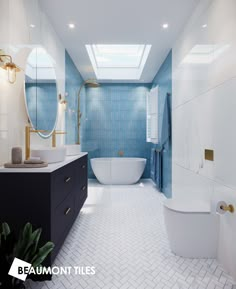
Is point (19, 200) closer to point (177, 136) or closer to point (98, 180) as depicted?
point (177, 136)

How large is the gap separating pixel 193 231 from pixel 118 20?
8.72 feet

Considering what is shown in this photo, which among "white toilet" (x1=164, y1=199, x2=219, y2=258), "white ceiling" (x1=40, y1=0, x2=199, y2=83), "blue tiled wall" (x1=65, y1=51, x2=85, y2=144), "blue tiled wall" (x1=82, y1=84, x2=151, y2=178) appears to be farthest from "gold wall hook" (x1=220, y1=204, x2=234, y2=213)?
"blue tiled wall" (x1=82, y1=84, x2=151, y2=178)

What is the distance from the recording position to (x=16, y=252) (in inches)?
56.0

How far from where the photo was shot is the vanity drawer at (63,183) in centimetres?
177

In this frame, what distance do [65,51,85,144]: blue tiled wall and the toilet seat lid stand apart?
7.06ft

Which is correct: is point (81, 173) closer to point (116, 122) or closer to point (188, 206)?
point (188, 206)

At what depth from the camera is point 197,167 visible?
2.62 m

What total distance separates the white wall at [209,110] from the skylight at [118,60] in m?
1.17

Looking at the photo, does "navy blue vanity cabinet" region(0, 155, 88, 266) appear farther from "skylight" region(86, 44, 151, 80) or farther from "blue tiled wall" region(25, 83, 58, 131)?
"skylight" region(86, 44, 151, 80)

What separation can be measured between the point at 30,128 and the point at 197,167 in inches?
75.8

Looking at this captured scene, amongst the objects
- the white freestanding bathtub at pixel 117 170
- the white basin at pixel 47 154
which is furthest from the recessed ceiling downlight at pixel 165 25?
the white freestanding bathtub at pixel 117 170

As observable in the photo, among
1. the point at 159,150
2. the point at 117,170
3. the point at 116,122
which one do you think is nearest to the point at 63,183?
the point at 159,150

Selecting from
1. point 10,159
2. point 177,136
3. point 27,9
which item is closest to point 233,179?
point 177,136

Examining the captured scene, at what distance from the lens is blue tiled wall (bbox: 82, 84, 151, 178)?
15.3 feet
